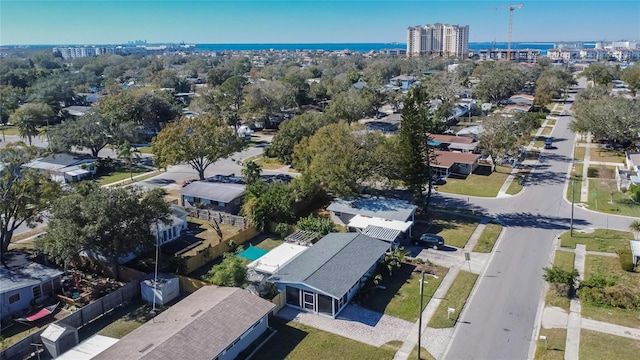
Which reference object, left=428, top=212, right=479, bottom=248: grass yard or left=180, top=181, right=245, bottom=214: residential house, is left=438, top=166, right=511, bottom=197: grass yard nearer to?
left=428, top=212, right=479, bottom=248: grass yard

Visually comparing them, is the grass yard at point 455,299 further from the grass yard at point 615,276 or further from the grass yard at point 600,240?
the grass yard at point 600,240

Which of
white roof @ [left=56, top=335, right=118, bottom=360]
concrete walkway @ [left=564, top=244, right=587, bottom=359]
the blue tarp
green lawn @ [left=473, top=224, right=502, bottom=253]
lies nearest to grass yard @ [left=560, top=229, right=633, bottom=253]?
green lawn @ [left=473, top=224, right=502, bottom=253]

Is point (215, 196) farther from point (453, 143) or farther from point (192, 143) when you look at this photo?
point (453, 143)

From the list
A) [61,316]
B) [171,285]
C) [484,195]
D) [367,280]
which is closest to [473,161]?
[484,195]

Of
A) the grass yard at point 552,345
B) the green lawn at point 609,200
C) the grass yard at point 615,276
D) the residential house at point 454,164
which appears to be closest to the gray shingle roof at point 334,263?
the grass yard at point 552,345

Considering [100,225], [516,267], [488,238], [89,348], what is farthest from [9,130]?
[516,267]

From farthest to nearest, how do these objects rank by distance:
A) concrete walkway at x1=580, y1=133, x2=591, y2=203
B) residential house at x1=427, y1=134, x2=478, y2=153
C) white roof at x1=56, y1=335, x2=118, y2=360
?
residential house at x1=427, y1=134, x2=478, y2=153
concrete walkway at x1=580, y1=133, x2=591, y2=203
white roof at x1=56, y1=335, x2=118, y2=360

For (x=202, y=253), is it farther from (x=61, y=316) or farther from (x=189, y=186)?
(x=189, y=186)
